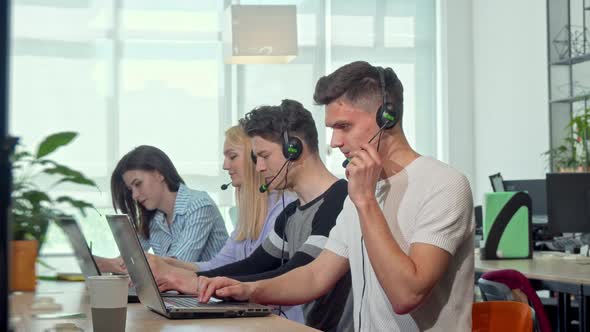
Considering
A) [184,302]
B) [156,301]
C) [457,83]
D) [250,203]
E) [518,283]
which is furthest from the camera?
[457,83]

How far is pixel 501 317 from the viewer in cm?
172

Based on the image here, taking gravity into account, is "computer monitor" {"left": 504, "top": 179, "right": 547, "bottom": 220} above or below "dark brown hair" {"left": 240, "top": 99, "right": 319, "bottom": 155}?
below

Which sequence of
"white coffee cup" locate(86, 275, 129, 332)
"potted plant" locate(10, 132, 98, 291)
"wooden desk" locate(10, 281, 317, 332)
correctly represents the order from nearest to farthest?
"potted plant" locate(10, 132, 98, 291) → "white coffee cup" locate(86, 275, 129, 332) → "wooden desk" locate(10, 281, 317, 332)

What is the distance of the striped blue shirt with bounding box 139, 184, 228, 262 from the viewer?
3281 millimetres

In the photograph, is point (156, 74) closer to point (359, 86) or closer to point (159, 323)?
point (359, 86)

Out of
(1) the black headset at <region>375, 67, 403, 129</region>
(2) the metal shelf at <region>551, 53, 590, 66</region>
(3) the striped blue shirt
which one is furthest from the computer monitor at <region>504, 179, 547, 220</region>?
(1) the black headset at <region>375, 67, 403, 129</region>

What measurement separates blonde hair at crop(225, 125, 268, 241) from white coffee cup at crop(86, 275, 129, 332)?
1.65 metres

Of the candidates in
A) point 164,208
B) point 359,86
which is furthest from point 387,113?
point 164,208

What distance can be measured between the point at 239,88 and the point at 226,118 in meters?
0.30

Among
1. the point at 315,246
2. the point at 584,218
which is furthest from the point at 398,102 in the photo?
the point at 584,218

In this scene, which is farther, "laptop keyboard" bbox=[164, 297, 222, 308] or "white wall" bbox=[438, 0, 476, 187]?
"white wall" bbox=[438, 0, 476, 187]

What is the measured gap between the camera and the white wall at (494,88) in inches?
275

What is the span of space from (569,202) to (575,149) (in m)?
2.33

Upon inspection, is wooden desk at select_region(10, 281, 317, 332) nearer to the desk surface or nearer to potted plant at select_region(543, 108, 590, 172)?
the desk surface
